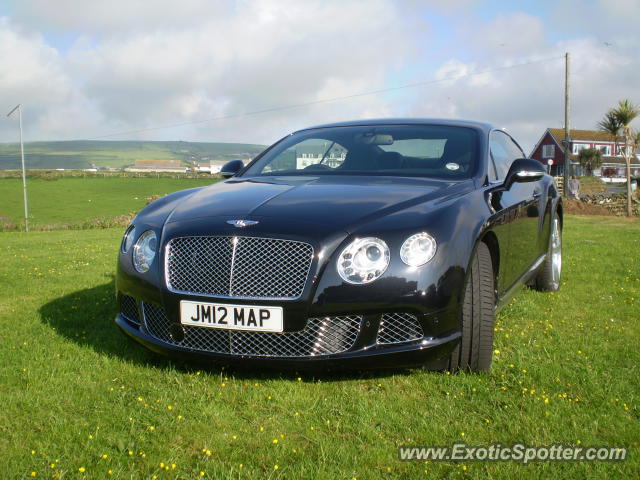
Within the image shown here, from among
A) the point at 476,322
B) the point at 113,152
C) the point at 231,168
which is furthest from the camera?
the point at 113,152

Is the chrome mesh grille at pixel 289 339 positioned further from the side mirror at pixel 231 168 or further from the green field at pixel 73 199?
the green field at pixel 73 199

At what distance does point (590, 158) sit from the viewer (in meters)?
61.8

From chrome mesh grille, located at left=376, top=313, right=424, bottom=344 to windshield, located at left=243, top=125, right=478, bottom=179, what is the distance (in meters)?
1.26

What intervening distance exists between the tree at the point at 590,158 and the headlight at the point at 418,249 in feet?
212

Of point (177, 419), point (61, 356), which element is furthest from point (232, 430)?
point (61, 356)

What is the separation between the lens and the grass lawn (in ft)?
7.95

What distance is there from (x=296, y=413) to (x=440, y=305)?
0.85m

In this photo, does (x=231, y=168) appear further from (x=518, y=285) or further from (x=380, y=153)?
(x=518, y=285)

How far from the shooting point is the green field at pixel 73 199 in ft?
108

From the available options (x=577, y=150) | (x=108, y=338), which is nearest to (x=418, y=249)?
(x=108, y=338)

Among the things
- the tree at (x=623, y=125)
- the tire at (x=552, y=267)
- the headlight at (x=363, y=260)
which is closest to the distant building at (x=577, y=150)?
the tree at (x=623, y=125)

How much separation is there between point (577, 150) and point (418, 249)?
68965 millimetres

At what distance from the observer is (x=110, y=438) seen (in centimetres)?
266

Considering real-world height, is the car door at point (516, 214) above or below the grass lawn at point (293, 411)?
above
